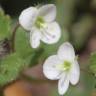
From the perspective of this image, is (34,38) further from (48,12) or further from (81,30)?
(81,30)

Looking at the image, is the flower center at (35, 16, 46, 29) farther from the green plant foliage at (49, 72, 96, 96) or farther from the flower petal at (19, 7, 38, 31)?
the green plant foliage at (49, 72, 96, 96)

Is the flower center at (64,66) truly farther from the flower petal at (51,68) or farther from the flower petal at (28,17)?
the flower petal at (28,17)

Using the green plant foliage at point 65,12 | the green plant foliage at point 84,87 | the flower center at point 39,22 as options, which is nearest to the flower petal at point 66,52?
the flower center at point 39,22

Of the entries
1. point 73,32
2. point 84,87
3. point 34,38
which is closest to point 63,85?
point 34,38

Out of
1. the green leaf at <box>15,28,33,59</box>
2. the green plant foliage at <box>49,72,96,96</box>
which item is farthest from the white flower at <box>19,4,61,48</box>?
the green plant foliage at <box>49,72,96,96</box>

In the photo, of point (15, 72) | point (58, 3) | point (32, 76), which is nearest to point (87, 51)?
point (58, 3)

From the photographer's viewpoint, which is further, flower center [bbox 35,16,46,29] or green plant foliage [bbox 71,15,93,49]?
green plant foliage [bbox 71,15,93,49]

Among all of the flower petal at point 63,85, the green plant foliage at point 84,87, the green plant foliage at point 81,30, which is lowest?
the green plant foliage at point 84,87
